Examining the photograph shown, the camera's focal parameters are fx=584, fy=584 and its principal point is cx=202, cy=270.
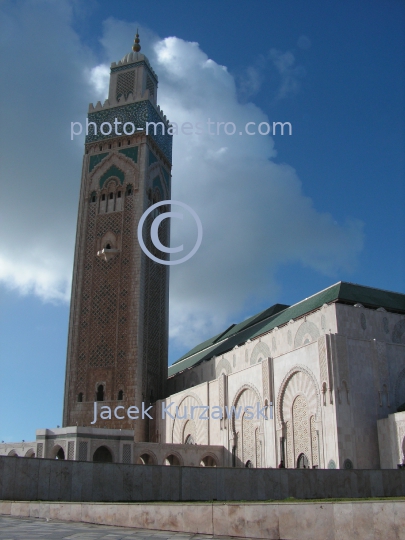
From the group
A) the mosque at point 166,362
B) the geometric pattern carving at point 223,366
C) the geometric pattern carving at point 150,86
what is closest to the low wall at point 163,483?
the mosque at point 166,362

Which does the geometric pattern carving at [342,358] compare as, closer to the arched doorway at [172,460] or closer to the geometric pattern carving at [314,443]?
the geometric pattern carving at [314,443]

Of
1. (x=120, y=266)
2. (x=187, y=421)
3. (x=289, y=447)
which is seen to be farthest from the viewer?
(x=120, y=266)

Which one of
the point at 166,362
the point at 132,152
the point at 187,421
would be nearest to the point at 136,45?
the point at 132,152

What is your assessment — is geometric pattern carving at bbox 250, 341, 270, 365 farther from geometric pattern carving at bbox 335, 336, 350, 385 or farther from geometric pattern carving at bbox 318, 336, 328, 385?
geometric pattern carving at bbox 335, 336, 350, 385

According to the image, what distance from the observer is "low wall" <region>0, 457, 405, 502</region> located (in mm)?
8594

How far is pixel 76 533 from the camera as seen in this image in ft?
16.8

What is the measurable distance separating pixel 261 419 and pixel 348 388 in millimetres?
3833

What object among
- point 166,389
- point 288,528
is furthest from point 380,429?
point 166,389

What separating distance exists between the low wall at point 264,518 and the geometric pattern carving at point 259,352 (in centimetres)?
1373

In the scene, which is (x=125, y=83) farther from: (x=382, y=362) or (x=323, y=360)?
(x=382, y=362)

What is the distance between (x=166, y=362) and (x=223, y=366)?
4.67 m

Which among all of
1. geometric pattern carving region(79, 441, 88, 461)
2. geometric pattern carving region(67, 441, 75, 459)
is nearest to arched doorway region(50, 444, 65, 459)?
geometric pattern carving region(67, 441, 75, 459)

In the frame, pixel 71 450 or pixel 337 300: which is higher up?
pixel 337 300

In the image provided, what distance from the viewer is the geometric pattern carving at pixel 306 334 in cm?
1722
